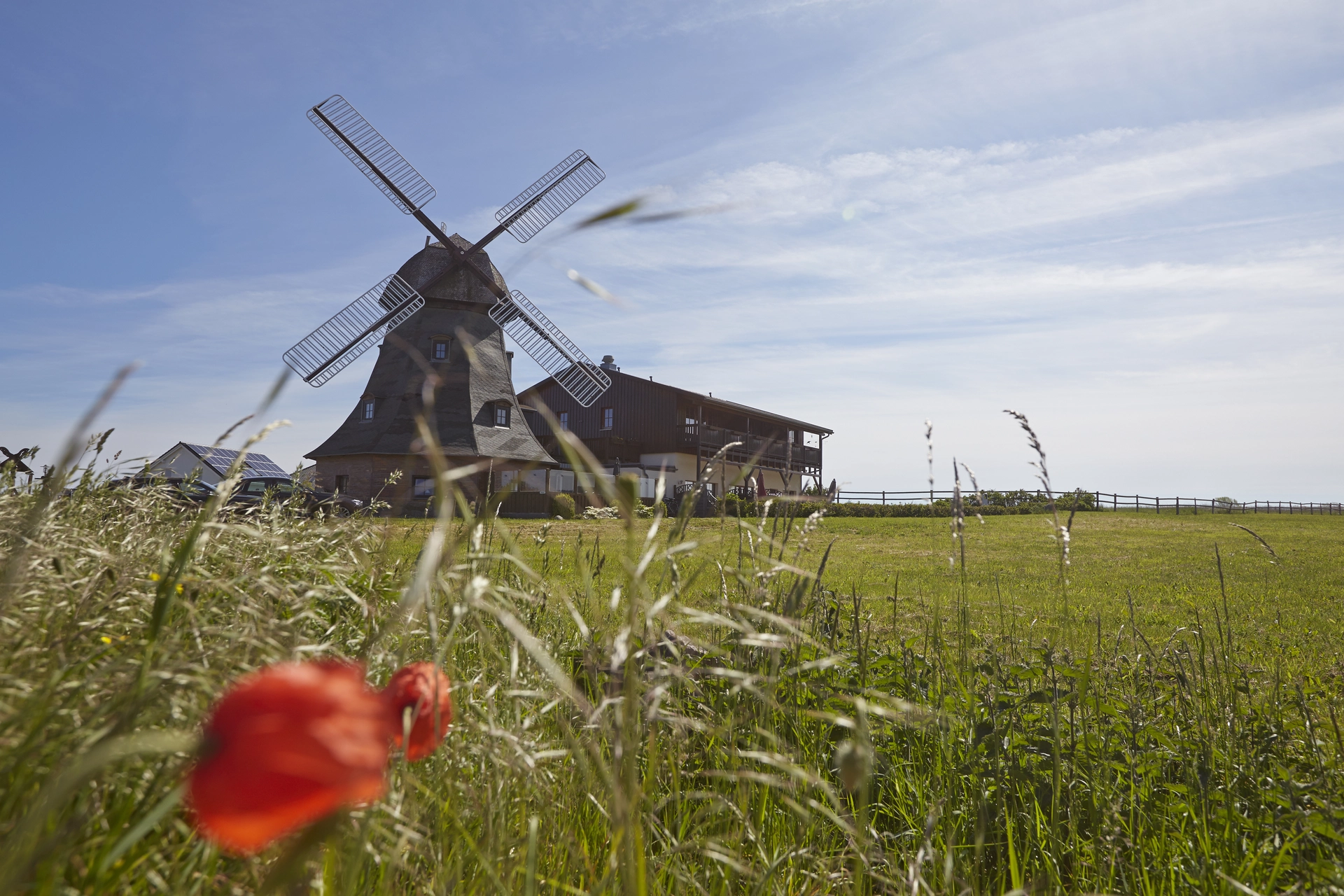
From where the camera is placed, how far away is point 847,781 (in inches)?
29.4

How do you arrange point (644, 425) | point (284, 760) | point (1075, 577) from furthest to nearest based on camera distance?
point (644, 425), point (1075, 577), point (284, 760)

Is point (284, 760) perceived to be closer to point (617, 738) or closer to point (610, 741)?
point (617, 738)

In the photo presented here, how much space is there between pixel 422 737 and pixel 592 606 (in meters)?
0.26

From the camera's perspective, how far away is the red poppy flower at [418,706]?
2.96 feet

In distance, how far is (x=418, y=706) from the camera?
2.94 feet

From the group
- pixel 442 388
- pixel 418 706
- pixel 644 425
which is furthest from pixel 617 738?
pixel 644 425

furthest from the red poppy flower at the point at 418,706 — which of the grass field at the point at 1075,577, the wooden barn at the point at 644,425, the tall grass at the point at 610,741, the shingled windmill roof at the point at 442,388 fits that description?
the wooden barn at the point at 644,425

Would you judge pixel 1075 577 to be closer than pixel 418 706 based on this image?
No

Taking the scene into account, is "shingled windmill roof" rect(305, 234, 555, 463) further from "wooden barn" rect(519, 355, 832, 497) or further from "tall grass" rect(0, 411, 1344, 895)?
"tall grass" rect(0, 411, 1344, 895)

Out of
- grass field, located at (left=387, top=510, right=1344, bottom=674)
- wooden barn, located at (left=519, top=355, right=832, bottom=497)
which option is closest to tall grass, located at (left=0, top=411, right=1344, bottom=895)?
grass field, located at (left=387, top=510, right=1344, bottom=674)

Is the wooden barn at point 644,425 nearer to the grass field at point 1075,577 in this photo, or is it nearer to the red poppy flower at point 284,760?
the grass field at point 1075,577

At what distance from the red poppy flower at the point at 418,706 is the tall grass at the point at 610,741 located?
0.14 ft

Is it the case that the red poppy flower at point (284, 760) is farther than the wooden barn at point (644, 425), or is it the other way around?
the wooden barn at point (644, 425)

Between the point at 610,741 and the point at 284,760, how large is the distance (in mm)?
1682
